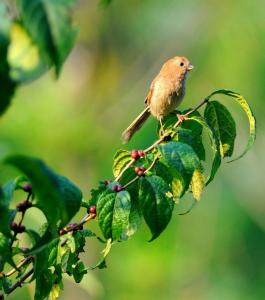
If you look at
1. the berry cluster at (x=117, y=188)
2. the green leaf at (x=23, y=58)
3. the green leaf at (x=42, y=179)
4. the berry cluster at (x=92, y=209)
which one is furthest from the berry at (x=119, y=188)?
the green leaf at (x=23, y=58)

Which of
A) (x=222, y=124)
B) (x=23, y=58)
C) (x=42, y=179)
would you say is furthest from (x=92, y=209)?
(x=23, y=58)

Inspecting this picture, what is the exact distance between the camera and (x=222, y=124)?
1.82 m

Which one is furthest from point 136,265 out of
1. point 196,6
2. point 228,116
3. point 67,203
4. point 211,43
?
point 67,203

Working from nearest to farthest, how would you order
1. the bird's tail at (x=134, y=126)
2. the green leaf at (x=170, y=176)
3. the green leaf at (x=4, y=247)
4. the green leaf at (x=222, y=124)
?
the green leaf at (x=4, y=247) → the green leaf at (x=170, y=176) → the green leaf at (x=222, y=124) → the bird's tail at (x=134, y=126)

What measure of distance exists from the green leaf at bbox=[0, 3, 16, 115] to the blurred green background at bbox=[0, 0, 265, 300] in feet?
19.3

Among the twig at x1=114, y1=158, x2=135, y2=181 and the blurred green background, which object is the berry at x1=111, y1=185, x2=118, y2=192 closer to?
the twig at x1=114, y1=158, x2=135, y2=181

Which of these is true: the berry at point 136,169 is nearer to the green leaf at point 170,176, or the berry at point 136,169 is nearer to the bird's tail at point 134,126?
the green leaf at point 170,176

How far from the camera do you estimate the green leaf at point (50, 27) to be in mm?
960

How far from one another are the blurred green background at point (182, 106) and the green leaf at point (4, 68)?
589cm

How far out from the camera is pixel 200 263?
8992 millimetres

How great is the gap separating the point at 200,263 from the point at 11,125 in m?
2.52

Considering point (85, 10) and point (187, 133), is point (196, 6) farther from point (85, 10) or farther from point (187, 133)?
point (187, 133)

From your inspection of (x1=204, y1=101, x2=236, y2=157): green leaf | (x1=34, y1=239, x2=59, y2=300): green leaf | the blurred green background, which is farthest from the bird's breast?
the blurred green background

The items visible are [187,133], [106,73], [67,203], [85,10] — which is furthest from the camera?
[85,10]
